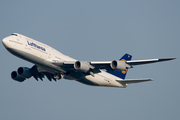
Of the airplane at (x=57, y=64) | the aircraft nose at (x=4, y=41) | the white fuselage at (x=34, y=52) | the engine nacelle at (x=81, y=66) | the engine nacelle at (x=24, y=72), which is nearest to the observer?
the aircraft nose at (x=4, y=41)

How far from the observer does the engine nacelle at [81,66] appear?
127 ft

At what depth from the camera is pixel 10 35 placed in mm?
38312

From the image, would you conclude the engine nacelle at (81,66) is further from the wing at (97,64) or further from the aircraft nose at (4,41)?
the aircraft nose at (4,41)

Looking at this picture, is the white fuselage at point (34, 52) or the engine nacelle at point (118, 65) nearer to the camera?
the white fuselage at point (34, 52)

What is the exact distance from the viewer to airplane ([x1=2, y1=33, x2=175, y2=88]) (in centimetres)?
3750

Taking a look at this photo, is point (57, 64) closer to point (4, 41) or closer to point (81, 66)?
point (81, 66)

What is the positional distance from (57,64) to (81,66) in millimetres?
3454

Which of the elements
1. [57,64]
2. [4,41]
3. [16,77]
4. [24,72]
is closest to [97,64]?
[57,64]

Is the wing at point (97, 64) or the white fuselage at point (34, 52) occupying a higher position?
the white fuselage at point (34, 52)

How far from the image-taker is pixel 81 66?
38656 millimetres

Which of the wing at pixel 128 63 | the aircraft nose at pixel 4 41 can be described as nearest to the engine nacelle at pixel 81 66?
the wing at pixel 128 63

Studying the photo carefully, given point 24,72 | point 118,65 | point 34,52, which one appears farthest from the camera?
point 24,72

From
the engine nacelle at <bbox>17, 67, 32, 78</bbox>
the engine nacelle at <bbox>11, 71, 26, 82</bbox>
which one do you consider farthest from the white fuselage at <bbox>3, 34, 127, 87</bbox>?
the engine nacelle at <bbox>11, 71, 26, 82</bbox>

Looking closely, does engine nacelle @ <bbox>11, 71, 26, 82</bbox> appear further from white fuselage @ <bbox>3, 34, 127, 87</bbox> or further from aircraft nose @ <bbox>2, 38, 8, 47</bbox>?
aircraft nose @ <bbox>2, 38, 8, 47</bbox>
